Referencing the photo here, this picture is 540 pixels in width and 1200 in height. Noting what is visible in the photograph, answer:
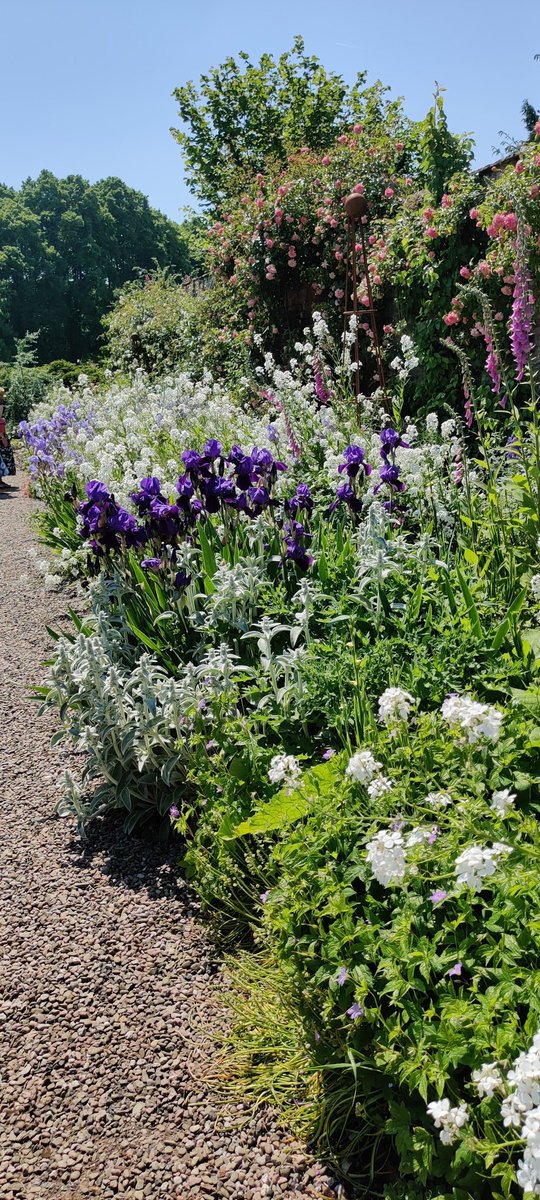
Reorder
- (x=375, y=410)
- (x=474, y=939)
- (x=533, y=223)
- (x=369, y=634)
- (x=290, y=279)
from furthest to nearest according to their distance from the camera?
1. (x=290, y=279)
2. (x=375, y=410)
3. (x=533, y=223)
4. (x=369, y=634)
5. (x=474, y=939)

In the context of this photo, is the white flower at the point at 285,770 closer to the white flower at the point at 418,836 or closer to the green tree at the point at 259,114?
the white flower at the point at 418,836

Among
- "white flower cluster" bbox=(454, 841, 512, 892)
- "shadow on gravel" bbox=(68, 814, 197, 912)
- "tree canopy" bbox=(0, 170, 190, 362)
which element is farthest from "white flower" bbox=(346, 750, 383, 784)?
"tree canopy" bbox=(0, 170, 190, 362)

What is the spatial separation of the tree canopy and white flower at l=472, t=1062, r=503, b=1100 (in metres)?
38.4

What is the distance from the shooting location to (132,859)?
312cm

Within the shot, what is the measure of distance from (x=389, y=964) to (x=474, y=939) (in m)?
0.18

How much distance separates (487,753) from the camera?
2025mm

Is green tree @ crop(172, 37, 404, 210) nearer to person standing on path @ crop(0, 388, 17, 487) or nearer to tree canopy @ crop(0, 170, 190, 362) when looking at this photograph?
person standing on path @ crop(0, 388, 17, 487)

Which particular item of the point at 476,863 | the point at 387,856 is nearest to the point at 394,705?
the point at 387,856

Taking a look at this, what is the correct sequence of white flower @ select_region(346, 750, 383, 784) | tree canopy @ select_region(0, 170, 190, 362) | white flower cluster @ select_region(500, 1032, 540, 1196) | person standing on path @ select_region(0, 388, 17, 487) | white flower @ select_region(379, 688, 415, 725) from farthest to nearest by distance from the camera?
tree canopy @ select_region(0, 170, 190, 362) < person standing on path @ select_region(0, 388, 17, 487) < white flower @ select_region(379, 688, 415, 725) < white flower @ select_region(346, 750, 383, 784) < white flower cluster @ select_region(500, 1032, 540, 1196)

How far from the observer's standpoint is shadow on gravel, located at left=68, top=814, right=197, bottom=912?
2916 millimetres

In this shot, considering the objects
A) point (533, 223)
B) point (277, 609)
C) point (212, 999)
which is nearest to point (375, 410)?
point (533, 223)

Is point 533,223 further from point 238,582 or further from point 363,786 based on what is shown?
point 363,786

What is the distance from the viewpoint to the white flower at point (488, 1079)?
4.30ft

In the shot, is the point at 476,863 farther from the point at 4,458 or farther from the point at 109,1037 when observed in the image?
the point at 4,458
